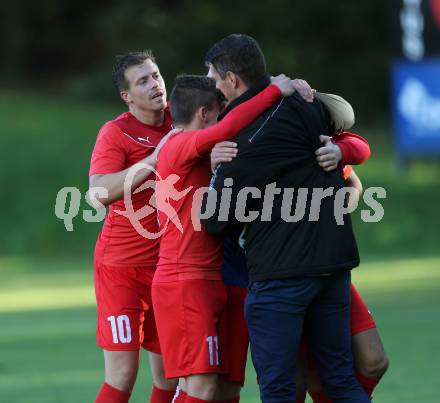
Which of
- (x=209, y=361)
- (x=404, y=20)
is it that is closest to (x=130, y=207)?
(x=209, y=361)

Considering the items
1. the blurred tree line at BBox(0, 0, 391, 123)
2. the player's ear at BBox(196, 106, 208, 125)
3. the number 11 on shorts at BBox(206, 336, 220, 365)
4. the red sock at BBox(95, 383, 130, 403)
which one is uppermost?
the blurred tree line at BBox(0, 0, 391, 123)

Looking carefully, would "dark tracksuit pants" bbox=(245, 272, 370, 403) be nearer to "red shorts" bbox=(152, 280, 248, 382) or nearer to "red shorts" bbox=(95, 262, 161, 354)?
"red shorts" bbox=(152, 280, 248, 382)

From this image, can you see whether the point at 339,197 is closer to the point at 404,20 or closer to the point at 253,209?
the point at 253,209

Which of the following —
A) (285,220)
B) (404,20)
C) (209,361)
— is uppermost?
(404,20)

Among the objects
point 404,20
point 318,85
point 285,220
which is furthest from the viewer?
point 318,85

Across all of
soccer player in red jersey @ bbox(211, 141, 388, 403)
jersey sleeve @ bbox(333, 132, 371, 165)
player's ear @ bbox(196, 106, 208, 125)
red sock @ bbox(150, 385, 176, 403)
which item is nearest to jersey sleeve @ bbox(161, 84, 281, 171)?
player's ear @ bbox(196, 106, 208, 125)

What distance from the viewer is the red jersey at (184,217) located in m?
5.84

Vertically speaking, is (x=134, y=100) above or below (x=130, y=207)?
above

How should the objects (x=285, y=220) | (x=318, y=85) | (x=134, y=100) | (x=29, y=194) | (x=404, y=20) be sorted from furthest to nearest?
(x=318, y=85)
(x=29, y=194)
(x=404, y=20)
(x=134, y=100)
(x=285, y=220)

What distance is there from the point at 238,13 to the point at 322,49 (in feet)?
8.16

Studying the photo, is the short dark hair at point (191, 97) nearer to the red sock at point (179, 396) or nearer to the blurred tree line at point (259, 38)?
the red sock at point (179, 396)

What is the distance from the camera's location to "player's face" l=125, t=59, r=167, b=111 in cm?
652

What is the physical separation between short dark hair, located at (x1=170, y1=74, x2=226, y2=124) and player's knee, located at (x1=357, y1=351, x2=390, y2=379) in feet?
4.37

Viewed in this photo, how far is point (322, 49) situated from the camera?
36.0m
